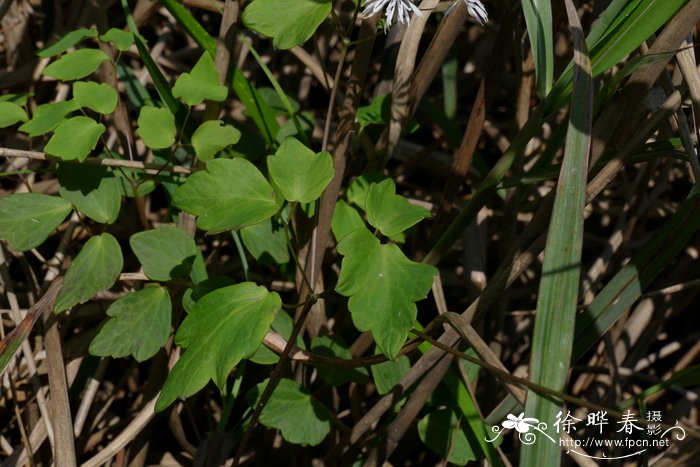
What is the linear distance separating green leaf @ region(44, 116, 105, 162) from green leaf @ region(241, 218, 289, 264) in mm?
253

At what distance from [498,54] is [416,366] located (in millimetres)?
519

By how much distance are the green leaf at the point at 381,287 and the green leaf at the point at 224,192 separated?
0.38 feet

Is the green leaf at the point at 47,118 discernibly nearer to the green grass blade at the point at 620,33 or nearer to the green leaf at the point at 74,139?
the green leaf at the point at 74,139

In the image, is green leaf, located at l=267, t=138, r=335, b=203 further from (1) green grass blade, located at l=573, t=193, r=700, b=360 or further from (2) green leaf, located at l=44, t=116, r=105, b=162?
(1) green grass blade, located at l=573, t=193, r=700, b=360

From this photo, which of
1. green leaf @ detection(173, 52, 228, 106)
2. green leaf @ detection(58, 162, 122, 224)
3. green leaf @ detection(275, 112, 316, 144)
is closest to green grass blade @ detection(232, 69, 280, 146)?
green leaf @ detection(275, 112, 316, 144)

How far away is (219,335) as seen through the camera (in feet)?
2.64

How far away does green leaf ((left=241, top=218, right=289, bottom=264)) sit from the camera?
1.11 meters

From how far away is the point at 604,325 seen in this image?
0.95 m

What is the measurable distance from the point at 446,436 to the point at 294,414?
24cm

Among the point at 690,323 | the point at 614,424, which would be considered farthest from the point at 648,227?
the point at 614,424

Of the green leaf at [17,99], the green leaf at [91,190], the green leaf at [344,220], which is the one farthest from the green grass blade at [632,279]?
the green leaf at [17,99]

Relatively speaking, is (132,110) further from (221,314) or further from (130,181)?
(221,314)

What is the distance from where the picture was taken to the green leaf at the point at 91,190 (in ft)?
3.45

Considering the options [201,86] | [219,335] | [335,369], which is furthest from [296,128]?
[219,335]
